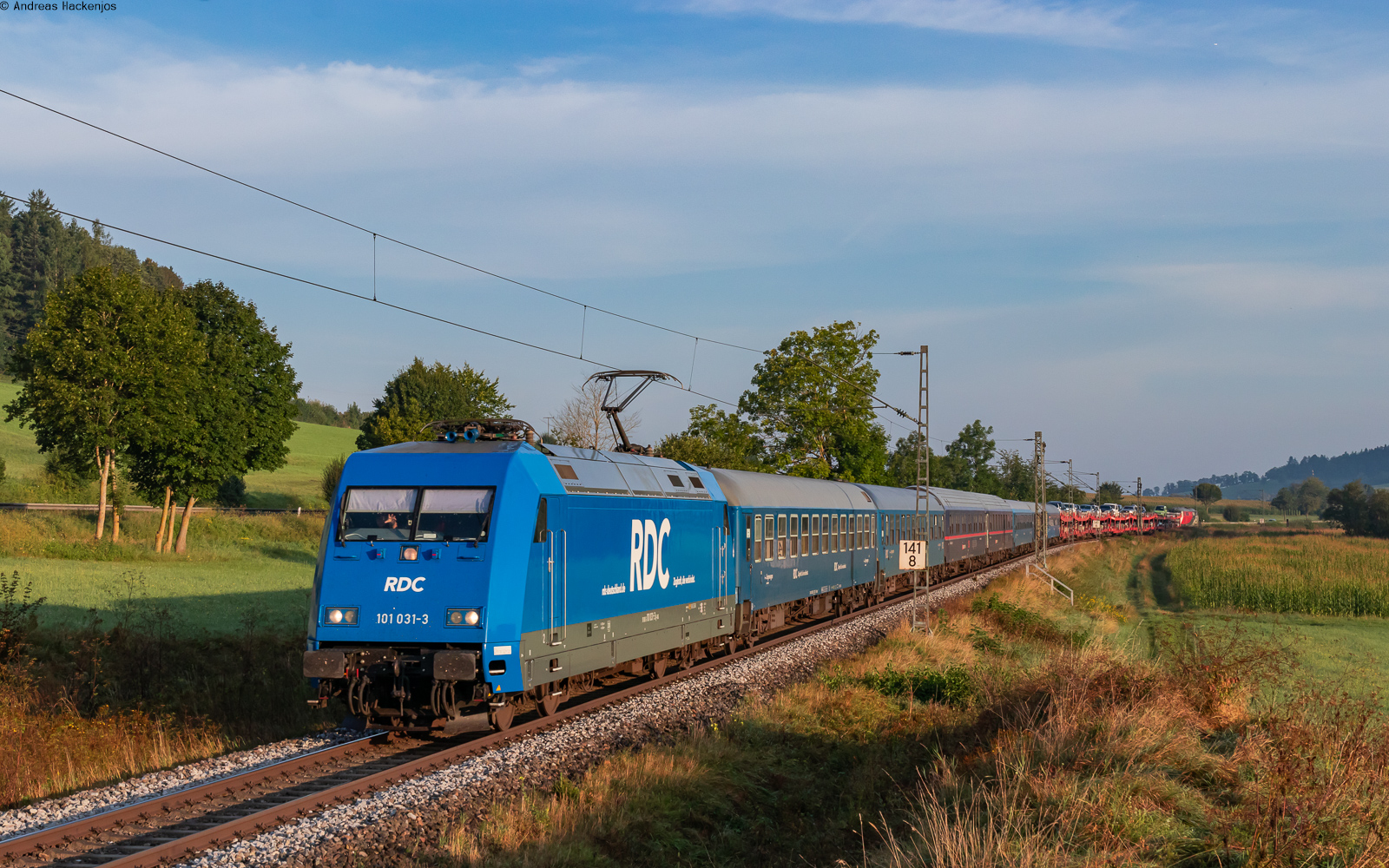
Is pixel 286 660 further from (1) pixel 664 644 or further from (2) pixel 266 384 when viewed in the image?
(2) pixel 266 384

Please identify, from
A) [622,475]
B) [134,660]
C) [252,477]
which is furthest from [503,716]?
[252,477]

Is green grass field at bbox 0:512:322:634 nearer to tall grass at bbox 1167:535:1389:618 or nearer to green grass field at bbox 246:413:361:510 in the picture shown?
green grass field at bbox 246:413:361:510

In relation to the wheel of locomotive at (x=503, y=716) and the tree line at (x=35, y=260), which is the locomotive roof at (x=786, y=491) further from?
the tree line at (x=35, y=260)

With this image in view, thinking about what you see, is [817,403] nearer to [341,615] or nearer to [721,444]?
[721,444]

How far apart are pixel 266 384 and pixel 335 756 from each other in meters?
38.4

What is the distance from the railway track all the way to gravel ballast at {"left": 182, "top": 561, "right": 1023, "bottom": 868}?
0.72 ft

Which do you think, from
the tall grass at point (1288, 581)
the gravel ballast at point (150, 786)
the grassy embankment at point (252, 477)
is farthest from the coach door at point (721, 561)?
the grassy embankment at point (252, 477)

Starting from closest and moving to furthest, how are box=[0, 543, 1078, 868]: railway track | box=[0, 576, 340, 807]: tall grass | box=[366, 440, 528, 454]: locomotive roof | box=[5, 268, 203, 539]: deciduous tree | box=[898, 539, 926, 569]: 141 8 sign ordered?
box=[0, 543, 1078, 868]: railway track, box=[0, 576, 340, 807]: tall grass, box=[366, 440, 528, 454]: locomotive roof, box=[898, 539, 926, 569]: 141 8 sign, box=[5, 268, 203, 539]: deciduous tree

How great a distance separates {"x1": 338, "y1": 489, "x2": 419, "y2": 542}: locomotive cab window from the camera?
12.3m

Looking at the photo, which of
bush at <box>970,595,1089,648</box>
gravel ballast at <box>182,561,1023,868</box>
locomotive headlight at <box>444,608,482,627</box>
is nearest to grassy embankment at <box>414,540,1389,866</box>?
gravel ballast at <box>182,561,1023,868</box>

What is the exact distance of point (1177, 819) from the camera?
341 inches

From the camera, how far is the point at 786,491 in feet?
78.5

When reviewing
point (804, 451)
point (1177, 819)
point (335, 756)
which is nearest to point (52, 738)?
point (335, 756)

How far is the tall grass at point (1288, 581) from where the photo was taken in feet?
146
